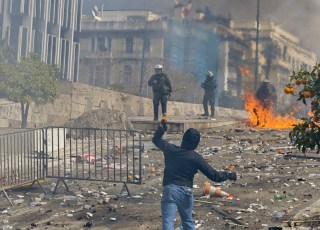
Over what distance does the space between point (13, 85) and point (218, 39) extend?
4241 centimetres

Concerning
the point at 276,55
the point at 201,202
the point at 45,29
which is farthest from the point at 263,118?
the point at 45,29

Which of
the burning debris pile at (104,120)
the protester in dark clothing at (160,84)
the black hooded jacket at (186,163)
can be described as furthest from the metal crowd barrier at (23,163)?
the protester in dark clothing at (160,84)

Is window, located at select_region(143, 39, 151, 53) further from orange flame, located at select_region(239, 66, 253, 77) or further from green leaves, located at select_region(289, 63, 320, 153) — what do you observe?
green leaves, located at select_region(289, 63, 320, 153)

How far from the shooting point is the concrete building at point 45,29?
55125 mm

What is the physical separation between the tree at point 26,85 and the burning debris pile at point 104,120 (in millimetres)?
8734

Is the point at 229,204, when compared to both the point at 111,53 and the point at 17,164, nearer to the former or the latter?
the point at 17,164

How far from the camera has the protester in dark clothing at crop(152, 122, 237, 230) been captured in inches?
300

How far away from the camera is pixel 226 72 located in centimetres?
7012

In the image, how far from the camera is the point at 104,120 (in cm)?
1934

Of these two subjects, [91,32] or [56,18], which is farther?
[91,32]

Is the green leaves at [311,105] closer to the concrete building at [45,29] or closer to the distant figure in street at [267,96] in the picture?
the distant figure in street at [267,96]

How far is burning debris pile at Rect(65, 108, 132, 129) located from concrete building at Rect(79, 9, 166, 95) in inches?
2304

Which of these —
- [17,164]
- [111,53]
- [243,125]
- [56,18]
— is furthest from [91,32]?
Result: [17,164]

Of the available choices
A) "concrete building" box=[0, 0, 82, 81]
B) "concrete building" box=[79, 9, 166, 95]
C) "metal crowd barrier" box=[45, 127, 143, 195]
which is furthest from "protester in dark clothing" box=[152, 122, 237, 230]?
"concrete building" box=[79, 9, 166, 95]
